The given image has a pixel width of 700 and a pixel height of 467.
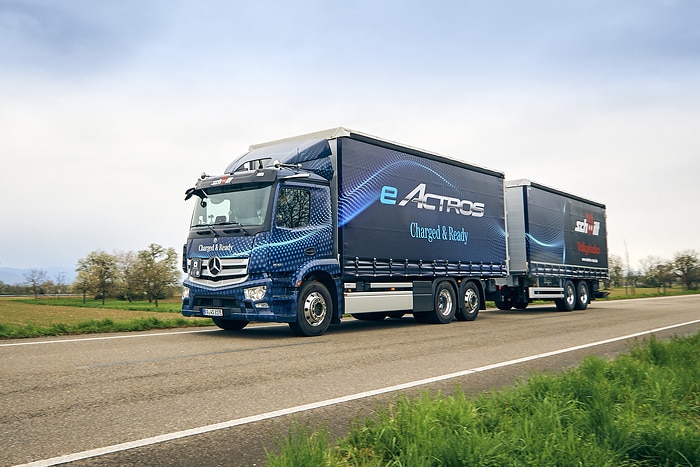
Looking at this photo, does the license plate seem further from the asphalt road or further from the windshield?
the windshield

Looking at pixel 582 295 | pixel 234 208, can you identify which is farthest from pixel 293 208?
pixel 582 295

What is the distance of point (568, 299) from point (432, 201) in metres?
9.76

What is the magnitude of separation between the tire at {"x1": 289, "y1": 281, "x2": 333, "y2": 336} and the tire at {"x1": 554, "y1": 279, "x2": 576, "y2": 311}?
12709 mm

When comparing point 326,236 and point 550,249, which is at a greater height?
point 550,249

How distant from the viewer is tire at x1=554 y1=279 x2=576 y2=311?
20688mm

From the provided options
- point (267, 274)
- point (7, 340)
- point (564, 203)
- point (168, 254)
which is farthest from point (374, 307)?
point (168, 254)

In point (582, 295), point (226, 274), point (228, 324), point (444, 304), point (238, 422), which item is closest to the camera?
point (238, 422)

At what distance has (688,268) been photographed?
70.5m

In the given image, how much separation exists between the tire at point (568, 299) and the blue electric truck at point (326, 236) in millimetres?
7284

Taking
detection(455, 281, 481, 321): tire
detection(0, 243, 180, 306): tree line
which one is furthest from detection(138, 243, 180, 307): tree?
detection(455, 281, 481, 321): tire

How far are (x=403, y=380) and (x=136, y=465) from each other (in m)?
3.41

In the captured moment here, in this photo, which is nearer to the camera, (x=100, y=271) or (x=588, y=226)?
(x=588, y=226)

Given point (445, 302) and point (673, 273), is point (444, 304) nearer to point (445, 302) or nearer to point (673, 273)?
point (445, 302)

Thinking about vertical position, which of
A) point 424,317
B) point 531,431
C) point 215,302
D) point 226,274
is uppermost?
point 226,274
